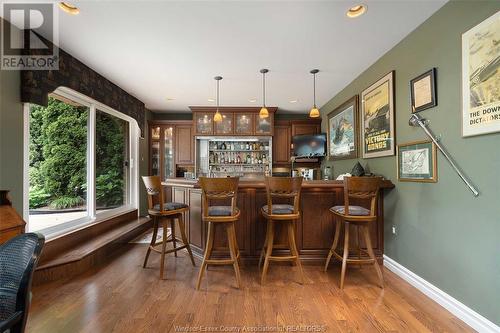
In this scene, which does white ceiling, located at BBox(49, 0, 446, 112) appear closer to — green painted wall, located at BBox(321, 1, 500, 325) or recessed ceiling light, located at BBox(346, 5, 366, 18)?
recessed ceiling light, located at BBox(346, 5, 366, 18)

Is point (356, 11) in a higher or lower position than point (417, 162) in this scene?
higher

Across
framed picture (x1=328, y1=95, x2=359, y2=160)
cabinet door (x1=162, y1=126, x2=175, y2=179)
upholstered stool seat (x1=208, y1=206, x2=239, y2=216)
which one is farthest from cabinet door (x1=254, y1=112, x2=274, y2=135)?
upholstered stool seat (x1=208, y1=206, x2=239, y2=216)

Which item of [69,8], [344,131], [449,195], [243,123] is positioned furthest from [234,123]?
[449,195]

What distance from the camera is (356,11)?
81.7 inches

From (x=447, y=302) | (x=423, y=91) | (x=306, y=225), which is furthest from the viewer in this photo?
(x=306, y=225)

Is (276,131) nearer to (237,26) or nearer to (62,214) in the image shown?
(237,26)

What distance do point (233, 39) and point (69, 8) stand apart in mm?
1524

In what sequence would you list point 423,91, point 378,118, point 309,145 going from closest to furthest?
point 423,91 < point 378,118 < point 309,145

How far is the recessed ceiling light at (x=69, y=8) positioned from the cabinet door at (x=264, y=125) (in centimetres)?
377

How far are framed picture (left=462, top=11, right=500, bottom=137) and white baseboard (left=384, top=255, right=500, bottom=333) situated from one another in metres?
1.40

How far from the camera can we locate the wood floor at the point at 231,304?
1.77 m

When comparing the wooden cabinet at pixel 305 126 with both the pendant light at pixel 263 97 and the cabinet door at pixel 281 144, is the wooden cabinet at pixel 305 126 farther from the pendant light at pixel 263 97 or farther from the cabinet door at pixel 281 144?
the pendant light at pixel 263 97

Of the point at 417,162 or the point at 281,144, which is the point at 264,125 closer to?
the point at 281,144

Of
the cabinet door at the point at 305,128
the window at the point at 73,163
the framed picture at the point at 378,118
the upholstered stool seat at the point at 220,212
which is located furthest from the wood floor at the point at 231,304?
the cabinet door at the point at 305,128
